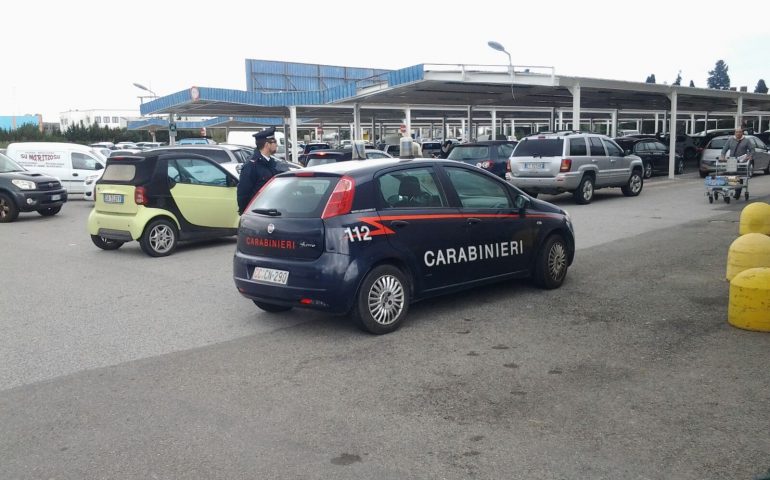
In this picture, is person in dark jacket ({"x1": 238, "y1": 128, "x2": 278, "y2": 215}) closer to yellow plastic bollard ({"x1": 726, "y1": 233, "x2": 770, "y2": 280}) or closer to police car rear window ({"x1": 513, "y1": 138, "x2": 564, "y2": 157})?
yellow plastic bollard ({"x1": 726, "y1": 233, "x2": 770, "y2": 280})

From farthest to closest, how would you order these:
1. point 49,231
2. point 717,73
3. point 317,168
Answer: point 717,73
point 49,231
point 317,168

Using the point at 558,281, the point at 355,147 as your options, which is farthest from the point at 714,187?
the point at 558,281

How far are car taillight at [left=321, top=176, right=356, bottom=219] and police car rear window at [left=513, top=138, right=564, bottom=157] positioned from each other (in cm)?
1228

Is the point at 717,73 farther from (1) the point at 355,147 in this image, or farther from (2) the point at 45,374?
(2) the point at 45,374

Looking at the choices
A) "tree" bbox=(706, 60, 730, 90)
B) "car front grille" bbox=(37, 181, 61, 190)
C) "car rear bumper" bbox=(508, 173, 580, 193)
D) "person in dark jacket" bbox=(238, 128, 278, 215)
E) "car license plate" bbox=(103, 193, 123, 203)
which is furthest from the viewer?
"tree" bbox=(706, 60, 730, 90)

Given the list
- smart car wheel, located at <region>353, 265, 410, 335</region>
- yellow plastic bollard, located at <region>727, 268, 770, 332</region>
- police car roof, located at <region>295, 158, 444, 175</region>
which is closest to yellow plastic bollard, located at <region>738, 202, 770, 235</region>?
yellow plastic bollard, located at <region>727, 268, 770, 332</region>

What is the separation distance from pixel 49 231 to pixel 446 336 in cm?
1192

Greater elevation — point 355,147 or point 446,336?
point 355,147

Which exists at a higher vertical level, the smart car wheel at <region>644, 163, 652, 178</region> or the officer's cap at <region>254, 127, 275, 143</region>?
the officer's cap at <region>254, 127, 275, 143</region>

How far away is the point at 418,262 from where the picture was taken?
667 cm

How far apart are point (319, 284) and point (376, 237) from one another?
687 millimetres

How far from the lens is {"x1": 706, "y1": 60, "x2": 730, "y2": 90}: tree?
14412 cm

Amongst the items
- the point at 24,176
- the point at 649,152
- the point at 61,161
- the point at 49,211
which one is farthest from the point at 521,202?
the point at 649,152

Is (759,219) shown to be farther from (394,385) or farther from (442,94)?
(442,94)
